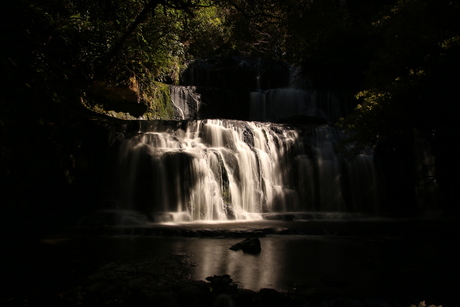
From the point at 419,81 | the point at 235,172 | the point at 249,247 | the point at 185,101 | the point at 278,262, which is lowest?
the point at 278,262

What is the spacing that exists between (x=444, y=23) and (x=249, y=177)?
7.95 m

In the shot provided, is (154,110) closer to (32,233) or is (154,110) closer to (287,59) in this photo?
(32,233)

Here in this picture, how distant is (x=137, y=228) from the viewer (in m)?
8.61

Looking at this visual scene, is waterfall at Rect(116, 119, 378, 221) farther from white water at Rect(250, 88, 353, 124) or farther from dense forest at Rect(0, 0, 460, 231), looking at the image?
white water at Rect(250, 88, 353, 124)

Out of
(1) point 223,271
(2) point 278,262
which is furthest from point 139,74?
(1) point 223,271

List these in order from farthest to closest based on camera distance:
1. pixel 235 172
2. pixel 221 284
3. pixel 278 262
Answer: pixel 235 172, pixel 278 262, pixel 221 284

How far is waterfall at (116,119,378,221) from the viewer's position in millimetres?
11375

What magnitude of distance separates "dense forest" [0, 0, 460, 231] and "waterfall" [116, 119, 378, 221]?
1429 mm

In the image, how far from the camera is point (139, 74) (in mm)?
16500

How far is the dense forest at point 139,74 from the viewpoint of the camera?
3.95 meters

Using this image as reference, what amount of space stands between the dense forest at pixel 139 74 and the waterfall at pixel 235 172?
143cm

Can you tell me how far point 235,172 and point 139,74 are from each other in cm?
775

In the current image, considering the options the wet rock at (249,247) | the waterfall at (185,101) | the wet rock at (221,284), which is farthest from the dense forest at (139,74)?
the wet rock at (249,247)

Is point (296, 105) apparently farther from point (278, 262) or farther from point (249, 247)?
point (278, 262)
